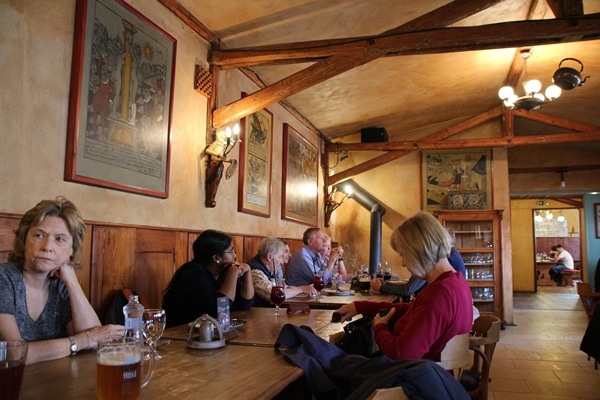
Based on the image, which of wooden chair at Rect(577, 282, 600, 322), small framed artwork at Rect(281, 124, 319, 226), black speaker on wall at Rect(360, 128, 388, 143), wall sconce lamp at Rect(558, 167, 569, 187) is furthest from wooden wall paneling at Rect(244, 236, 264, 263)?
wall sconce lamp at Rect(558, 167, 569, 187)

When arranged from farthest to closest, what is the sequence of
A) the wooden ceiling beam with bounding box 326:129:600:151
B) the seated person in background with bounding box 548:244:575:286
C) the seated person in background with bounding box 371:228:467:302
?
the seated person in background with bounding box 548:244:575:286
the wooden ceiling beam with bounding box 326:129:600:151
the seated person in background with bounding box 371:228:467:302

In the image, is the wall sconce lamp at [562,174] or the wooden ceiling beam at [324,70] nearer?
the wooden ceiling beam at [324,70]

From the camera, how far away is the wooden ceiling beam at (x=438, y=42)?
375 centimetres

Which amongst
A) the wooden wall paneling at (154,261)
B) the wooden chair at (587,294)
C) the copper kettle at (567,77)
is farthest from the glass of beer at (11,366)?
the copper kettle at (567,77)

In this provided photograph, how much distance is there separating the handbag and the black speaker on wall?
646 cm

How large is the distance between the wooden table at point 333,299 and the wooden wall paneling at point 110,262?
44.8 inches

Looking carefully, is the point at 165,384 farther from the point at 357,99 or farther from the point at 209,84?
the point at 357,99

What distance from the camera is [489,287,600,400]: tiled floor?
164 inches

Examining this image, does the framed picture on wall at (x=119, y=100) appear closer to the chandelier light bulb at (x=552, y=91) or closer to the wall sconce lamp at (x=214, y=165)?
the wall sconce lamp at (x=214, y=165)

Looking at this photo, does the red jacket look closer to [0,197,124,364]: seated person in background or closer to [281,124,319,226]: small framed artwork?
[0,197,124,364]: seated person in background

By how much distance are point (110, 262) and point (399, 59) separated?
157 inches

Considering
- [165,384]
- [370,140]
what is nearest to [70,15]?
[165,384]

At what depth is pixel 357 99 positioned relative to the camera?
670 cm

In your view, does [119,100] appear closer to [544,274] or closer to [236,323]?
[236,323]
